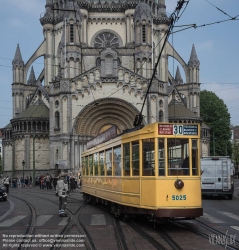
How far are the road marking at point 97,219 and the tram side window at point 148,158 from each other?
8.14 feet

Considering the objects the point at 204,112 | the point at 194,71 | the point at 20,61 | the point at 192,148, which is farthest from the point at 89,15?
the point at 192,148

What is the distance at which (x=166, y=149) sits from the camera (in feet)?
42.8

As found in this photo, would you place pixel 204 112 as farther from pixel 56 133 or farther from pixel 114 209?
pixel 114 209

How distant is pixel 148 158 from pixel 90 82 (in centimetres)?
4137

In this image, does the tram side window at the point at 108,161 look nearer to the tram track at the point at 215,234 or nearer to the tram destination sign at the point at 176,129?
the tram track at the point at 215,234

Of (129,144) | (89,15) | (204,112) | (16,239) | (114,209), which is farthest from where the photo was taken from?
(204,112)

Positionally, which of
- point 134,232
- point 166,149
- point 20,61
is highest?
point 20,61

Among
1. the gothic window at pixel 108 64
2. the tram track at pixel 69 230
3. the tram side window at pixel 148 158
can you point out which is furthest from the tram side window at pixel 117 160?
the gothic window at pixel 108 64

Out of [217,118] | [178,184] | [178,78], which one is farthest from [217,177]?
[217,118]

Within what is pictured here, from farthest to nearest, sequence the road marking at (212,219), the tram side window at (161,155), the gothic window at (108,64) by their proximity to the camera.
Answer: the gothic window at (108,64) → the road marking at (212,219) → the tram side window at (161,155)

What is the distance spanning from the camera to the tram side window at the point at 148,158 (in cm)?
1319

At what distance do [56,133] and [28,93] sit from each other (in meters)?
13.3

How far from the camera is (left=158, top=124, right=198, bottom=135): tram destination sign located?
13.0 m

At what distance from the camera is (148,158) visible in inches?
526
